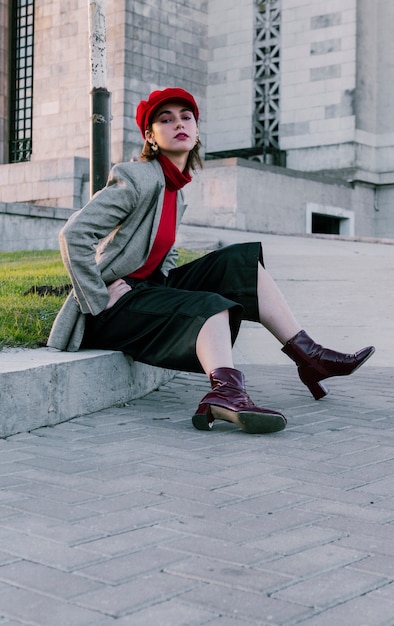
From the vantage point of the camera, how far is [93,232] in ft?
12.7

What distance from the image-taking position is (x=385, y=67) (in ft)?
72.9

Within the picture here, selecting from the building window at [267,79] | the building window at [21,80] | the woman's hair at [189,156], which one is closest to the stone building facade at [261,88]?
the building window at [267,79]

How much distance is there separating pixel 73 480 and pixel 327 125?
19875 mm

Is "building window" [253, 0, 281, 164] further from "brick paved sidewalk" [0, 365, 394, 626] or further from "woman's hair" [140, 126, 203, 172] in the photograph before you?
"brick paved sidewalk" [0, 365, 394, 626]

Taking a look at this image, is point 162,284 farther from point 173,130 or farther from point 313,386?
point 313,386

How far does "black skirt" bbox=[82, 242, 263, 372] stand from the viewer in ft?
12.5

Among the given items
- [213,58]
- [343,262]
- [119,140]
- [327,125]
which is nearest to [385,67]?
[327,125]

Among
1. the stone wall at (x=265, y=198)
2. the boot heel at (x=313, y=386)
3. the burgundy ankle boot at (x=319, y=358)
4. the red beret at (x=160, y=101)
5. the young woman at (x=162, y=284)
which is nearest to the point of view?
the young woman at (x=162, y=284)

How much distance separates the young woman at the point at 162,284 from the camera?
150 inches

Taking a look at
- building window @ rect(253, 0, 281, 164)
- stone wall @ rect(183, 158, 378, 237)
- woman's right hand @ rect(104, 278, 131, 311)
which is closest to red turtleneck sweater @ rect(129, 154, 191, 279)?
woman's right hand @ rect(104, 278, 131, 311)

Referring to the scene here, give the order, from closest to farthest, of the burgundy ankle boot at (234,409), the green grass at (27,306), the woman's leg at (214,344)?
the burgundy ankle boot at (234,409) → the woman's leg at (214,344) → the green grass at (27,306)

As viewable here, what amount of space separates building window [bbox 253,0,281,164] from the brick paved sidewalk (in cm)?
1947

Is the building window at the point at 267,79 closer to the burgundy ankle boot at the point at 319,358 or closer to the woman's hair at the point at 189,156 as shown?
the woman's hair at the point at 189,156

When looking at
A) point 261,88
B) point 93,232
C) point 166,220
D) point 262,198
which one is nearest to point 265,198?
point 262,198
